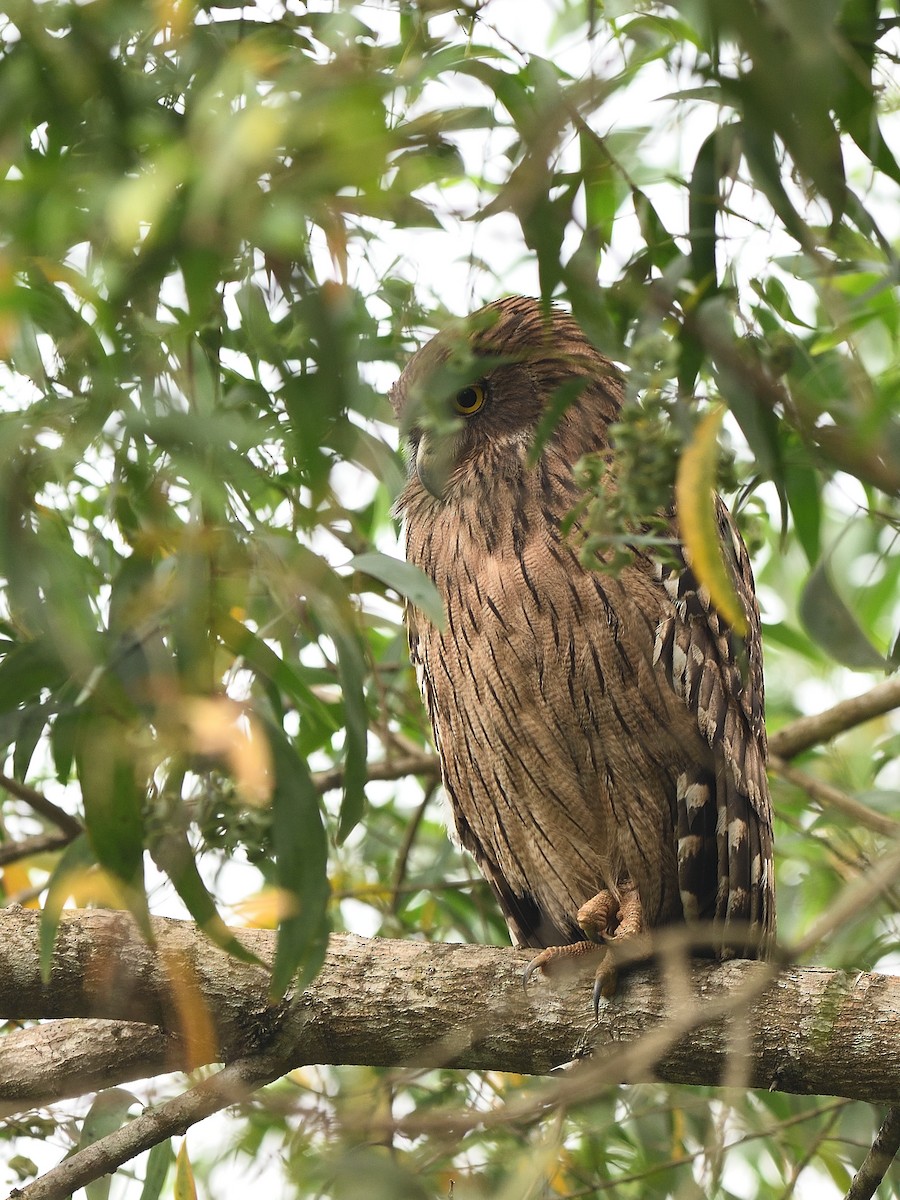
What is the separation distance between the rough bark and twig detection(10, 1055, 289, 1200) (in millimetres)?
136

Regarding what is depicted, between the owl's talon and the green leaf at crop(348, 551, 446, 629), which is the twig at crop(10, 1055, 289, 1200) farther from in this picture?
the green leaf at crop(348, 551, 446, 629)

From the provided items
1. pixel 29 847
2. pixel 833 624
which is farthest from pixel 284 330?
pixel 29 847

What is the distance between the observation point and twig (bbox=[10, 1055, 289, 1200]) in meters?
1.69

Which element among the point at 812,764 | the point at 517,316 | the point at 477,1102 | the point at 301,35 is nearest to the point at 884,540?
the point at 812,764

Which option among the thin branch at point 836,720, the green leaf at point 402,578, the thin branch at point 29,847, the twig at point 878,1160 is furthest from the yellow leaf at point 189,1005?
the thin branch at point 836,720

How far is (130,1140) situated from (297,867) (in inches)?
24.5

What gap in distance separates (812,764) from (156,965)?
2.25 metres

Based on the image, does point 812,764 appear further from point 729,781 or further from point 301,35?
point 301,35

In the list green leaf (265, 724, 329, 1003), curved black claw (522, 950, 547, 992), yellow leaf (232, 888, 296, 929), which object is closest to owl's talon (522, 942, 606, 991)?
curved black claw (522, 950, 547, 992)

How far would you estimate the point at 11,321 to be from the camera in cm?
142

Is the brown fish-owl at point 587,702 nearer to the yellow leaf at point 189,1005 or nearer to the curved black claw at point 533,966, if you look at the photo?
the curved black claw at point 533,966

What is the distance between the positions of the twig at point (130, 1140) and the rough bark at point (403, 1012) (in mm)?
136

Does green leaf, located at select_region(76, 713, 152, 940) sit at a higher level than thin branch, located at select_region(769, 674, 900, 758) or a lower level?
lower

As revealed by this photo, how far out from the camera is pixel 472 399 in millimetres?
2602
